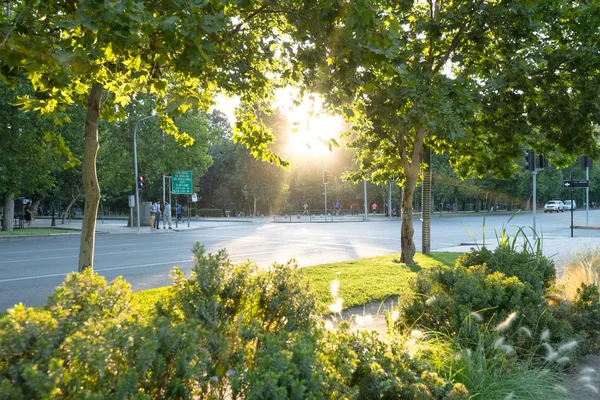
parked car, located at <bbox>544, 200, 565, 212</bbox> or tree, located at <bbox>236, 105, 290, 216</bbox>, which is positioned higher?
tree, located at <bbox>236, 105, 290, 216</bbox>

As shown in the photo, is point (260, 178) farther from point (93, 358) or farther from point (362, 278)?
point (93, 358)

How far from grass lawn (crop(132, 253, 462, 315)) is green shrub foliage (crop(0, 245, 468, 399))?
2729 millimetres

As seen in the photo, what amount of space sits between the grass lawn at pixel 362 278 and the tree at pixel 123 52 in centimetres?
229

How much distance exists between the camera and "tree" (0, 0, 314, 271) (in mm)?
3215

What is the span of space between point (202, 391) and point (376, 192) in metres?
59.7

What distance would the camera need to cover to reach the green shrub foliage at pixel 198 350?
1803 mm

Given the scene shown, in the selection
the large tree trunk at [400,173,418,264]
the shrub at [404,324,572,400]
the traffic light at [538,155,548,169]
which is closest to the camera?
the shrub at [404,324,572,400]

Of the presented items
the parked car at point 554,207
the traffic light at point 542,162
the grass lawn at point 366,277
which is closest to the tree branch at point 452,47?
the grass lawn at point 366,277

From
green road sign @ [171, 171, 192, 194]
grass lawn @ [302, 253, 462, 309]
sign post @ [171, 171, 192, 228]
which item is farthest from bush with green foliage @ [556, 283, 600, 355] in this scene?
green road sign @ [171, 171, 192, 194]

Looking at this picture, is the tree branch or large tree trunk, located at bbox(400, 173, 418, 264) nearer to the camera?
the tree branch

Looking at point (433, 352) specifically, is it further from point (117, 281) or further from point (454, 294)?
point (117, 281)

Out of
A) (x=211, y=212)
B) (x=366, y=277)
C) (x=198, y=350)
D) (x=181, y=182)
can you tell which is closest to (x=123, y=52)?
(x=198, y=350)

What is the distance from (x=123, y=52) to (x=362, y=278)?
6.12 meters

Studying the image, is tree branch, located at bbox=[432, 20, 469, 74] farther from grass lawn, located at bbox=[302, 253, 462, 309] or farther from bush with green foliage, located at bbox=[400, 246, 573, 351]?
bush with green foliage, located at bbox=[400, 246, 573, 351]
